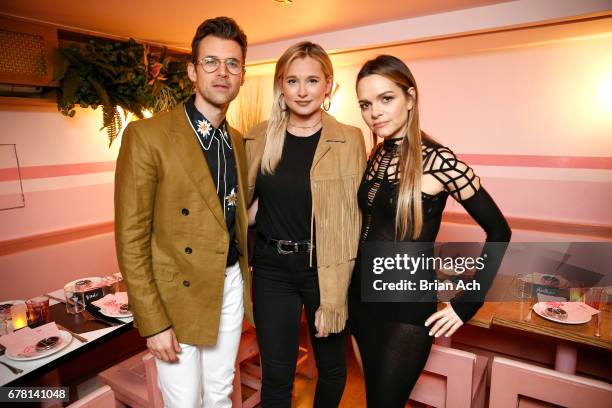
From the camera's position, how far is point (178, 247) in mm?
1421

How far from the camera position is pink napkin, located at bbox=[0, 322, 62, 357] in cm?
165

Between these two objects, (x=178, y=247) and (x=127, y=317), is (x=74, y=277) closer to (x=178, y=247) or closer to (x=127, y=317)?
(x=127, y=317)

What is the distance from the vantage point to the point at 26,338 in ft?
5.77

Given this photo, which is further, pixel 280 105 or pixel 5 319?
pixel 5 319

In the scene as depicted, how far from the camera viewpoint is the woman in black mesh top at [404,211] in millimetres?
1297

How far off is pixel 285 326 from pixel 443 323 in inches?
28.3

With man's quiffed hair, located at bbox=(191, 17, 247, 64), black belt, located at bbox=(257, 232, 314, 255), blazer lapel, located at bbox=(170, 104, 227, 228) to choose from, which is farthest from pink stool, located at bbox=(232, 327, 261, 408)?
man's quiffed hair, located at bbox=(191, 17, 247, 64)

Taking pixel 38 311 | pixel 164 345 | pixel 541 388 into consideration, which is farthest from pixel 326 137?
pixel 38 311

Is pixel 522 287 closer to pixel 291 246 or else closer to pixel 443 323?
pixel 443 323

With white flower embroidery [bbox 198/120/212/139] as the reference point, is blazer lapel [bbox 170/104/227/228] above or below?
below

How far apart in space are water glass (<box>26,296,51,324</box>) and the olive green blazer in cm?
98

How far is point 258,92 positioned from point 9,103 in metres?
2.55

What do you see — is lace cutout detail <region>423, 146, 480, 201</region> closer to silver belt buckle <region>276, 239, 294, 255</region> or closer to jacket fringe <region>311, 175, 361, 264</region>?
jacket fringe <region>311, 175, 361, 264</region>

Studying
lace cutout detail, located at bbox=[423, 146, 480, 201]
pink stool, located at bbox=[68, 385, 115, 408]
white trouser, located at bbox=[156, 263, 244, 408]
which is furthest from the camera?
white trouser, located at bbox=[156, 263, 244, 408]
